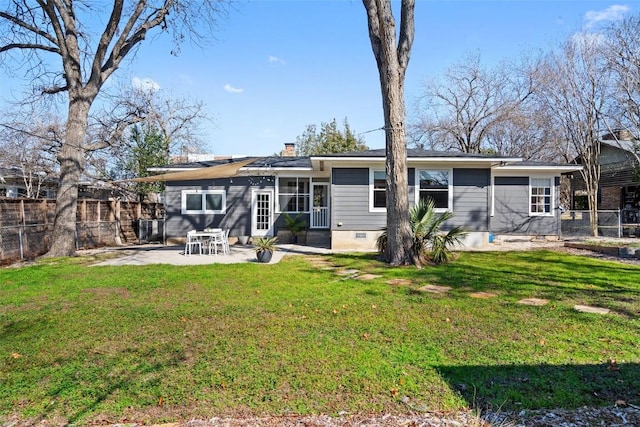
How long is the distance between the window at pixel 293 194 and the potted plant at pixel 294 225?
1.53 feet

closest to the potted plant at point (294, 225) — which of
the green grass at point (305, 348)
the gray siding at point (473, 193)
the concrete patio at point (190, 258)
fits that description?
the concrete patio at point (190, 258)

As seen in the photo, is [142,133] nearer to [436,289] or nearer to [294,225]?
[294,225]

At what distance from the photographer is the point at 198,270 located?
8000 mm

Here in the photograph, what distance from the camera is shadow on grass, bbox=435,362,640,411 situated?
257 cm

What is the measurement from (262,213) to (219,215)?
5.61 feet

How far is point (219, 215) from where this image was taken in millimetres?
14516

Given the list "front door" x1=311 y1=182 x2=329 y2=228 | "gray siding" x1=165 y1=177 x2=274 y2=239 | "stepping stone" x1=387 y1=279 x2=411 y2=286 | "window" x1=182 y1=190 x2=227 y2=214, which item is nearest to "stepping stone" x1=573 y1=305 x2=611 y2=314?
"stepping stone" x1=387 y1=279 x2=411 y2=286

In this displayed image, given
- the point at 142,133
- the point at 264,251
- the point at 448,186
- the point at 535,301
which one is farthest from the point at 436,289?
the point at 142,133

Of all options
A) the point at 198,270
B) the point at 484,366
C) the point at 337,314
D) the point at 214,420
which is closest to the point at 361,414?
the point at 214,420

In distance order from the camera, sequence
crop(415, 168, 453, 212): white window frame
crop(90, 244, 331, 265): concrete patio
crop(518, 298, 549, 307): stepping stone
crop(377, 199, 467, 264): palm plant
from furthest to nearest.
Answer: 1. crop(415, 168, 453, 212): white window frame
2. crop(90, 244, 331, 265): concrete patio
3. crop(377, 199, 467, 264): palm plant
4. crop(518, 298, 549, 307): stepping stone

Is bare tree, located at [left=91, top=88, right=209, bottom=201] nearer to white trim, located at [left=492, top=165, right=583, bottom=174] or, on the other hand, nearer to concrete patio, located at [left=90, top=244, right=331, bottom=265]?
concrete patio, located at [left=90, top=244, right=331, bottom=265]

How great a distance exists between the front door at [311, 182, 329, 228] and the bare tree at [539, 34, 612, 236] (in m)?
11.4

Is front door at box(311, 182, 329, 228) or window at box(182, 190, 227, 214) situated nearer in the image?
front door at box(311, 182, 329, 228)

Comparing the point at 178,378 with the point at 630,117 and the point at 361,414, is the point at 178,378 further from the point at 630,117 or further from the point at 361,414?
the point at 630,117
